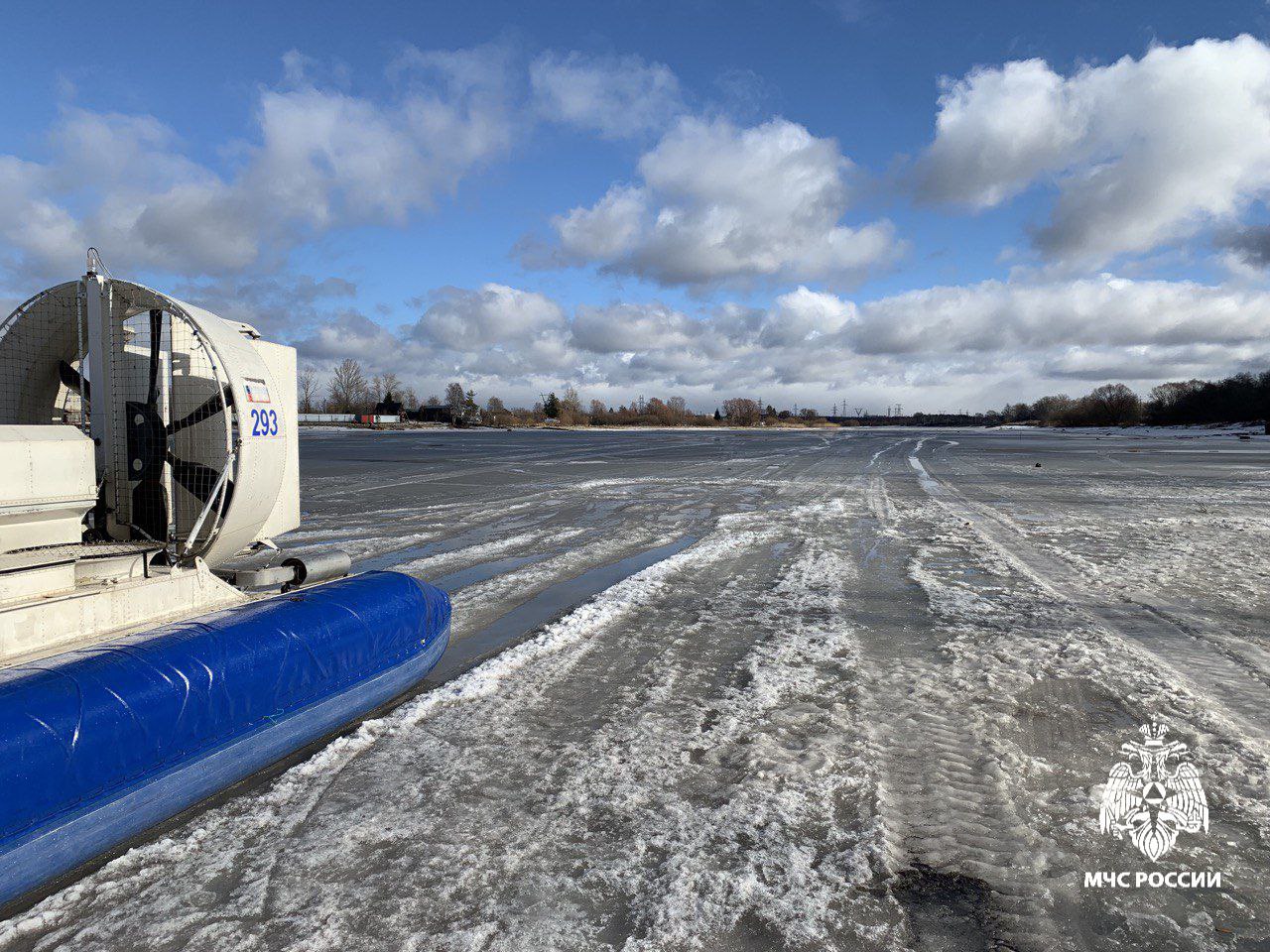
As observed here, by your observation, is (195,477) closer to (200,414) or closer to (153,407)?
(200,414)

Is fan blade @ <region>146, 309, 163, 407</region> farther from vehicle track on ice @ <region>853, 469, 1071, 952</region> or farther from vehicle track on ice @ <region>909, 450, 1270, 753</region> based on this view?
→ vehicle track on ice @ <region>909, 450, 1270, 753</region>

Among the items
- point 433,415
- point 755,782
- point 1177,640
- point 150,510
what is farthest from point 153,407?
point 433,415

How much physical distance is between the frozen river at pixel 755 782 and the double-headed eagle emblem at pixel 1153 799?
0.06 meters

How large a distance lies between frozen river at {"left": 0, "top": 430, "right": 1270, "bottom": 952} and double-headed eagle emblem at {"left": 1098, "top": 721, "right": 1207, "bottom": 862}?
2.3 inches

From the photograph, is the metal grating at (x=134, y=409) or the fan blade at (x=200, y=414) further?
the fan blade at (x=200, y=414)

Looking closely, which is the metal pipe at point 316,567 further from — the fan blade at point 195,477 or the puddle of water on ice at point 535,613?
the puddle of water on ice at point 535,613

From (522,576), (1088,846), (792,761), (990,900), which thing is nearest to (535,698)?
(792,761)

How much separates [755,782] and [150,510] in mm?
3992

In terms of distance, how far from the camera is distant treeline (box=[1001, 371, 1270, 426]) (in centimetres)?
8850

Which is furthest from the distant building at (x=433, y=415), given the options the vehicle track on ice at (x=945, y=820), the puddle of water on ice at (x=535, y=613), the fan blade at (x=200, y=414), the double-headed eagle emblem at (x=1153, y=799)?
the double-headed eagle emblem at (x=1153, y=799)

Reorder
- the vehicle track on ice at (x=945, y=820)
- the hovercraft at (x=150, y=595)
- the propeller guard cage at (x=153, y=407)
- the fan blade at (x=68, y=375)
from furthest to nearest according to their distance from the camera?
the fan blade at (x=68, y=375) < the propeller guard cage at (x=153, y=407) < the hovercraft at (x=150, y=595) < the vehicle track on ice at (x=945, y=820)

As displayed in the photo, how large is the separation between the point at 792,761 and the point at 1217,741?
83.4 inches

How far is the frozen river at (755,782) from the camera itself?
7.41 ft

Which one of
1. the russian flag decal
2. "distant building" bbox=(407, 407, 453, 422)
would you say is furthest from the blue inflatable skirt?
"distant building" bbox=(407, 407, 453, 422)
